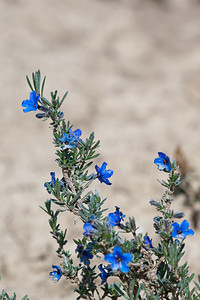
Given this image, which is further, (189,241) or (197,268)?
(189,241)

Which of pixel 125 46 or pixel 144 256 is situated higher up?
pixel 125 46

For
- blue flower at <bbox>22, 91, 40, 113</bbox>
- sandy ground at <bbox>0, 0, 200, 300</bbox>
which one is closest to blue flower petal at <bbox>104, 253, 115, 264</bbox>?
blue flower at <bbox>22, 91, 40, 113</bbox>

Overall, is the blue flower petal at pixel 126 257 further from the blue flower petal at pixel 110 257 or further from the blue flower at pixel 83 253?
the blue flower at pixel 83 253

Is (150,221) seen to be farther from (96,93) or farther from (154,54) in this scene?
(154,54)

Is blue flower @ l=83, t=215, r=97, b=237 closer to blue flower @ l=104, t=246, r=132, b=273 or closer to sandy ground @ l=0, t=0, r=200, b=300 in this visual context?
blue flower @ l=104, t=246, r=132, b=273

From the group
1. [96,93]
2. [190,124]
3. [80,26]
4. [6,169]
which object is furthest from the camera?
[80,26]

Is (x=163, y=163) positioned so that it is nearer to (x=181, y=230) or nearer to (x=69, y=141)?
(x=181, y=230)

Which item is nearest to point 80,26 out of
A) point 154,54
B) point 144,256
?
point 154,54
